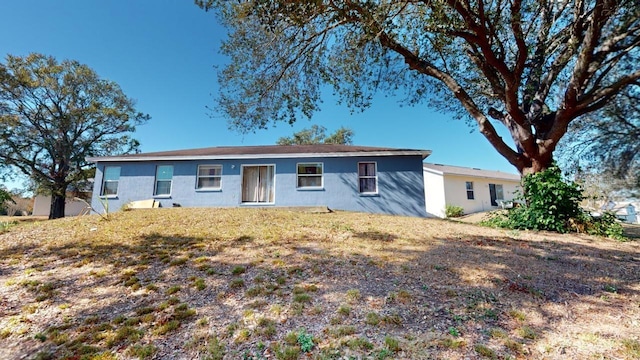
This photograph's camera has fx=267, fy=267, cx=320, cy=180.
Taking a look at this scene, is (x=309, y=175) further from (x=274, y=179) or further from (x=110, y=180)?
(x=110, y=180)

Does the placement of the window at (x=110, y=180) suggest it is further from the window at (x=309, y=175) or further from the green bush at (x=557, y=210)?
the green bush at (x=557, y=210)

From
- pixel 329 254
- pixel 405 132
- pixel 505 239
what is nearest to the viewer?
pixel 329 254

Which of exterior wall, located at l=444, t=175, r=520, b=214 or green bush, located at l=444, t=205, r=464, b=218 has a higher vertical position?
exterior wall, located at l=444, t=175, r=520, b=214

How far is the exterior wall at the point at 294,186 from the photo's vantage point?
40.1 feet

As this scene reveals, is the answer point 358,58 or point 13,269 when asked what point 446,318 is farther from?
point 358,58

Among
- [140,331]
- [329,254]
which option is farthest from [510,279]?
[140,331]

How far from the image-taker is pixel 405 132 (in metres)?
19.0

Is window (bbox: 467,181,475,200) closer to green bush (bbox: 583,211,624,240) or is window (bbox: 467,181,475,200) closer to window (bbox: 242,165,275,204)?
green bush (bbox: 583,211,624,240)

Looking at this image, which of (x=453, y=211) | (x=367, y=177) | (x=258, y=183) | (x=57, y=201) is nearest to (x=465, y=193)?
(x=453, y=211)

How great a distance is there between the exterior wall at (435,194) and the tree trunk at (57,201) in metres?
26.0

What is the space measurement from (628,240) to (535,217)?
2.04m

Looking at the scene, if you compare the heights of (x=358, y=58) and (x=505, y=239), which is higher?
(x=358, y=58)

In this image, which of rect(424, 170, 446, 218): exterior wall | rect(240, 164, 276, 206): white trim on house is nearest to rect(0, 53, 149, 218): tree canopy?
rect(240, 164, 276, 206): white trim on house

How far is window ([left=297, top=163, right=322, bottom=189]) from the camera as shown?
12.8 metres
